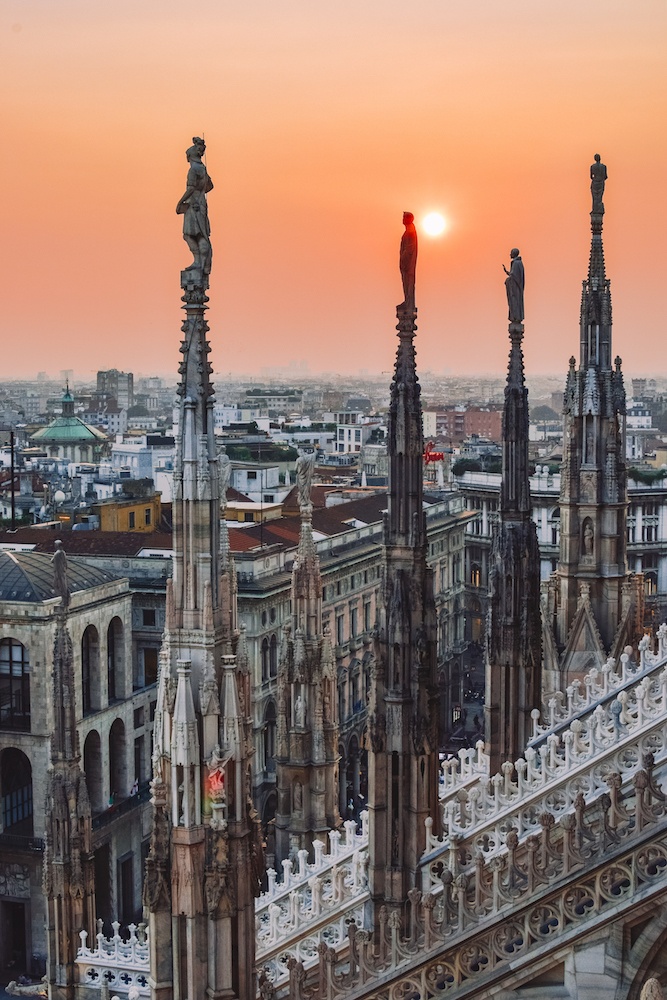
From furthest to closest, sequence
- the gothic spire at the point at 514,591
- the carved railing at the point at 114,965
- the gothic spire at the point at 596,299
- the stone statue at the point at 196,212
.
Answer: the gothic spire at the point at 596,299
the gothic spire at the point at 514,591
the carved railing at the point at 114,965
the stone statue at the point at 196,212

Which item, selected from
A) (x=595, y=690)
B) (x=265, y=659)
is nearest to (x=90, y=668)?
(x=265, y=659)

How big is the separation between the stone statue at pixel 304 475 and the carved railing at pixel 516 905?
980cm

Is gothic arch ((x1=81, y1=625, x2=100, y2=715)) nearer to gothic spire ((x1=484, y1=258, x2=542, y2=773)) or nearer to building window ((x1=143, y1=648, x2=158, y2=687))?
building window ((x1=143, y1=648, x2=158, y2=687))

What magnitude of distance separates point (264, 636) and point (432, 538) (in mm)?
23741

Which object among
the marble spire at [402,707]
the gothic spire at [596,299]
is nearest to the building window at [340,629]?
the gothic spire at [596,299]

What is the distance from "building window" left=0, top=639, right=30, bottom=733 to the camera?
43.2 metres

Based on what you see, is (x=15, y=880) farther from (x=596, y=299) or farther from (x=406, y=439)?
(x=406, y=439)

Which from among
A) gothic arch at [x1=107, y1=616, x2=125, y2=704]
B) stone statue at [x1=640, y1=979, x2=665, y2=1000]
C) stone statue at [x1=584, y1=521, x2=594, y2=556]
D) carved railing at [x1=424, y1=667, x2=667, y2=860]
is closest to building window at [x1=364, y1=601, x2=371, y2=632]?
gothic arch at [x1=107, y1=616, x2=125, y2=704]

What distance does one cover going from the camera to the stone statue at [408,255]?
677 inches

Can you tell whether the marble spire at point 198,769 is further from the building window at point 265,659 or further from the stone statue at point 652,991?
the building window at point 265,659

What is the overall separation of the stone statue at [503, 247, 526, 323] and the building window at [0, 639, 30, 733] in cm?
2545

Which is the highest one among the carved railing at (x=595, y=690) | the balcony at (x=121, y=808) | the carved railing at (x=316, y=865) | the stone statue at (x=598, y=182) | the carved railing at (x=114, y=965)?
the stone statue at (x=598, y=182)

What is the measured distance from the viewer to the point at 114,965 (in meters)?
21.6

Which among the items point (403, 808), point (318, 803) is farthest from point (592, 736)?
point (318, 803)
